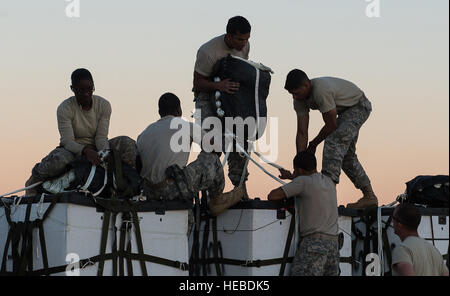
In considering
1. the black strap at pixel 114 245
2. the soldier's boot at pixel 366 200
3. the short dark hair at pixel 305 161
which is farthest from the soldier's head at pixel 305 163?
the black strap at pixel 114 245

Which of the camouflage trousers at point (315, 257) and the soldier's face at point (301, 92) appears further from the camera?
the soldier's face at point (301, 92)

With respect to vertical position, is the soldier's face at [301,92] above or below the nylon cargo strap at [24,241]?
above

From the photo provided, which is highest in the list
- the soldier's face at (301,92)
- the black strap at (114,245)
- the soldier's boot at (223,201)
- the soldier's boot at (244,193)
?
the soldier's face at (301,92)

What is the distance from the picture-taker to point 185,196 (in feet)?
32.8

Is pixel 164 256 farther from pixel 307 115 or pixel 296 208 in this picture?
pixel 307 115

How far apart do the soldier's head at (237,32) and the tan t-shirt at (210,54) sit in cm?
9

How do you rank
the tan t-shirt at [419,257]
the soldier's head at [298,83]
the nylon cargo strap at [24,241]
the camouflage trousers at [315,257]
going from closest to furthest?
the tan t-shirt at [419,257] < the nylon cargo strap at [24,241] < the camouflage trousers at [315,257] < the soldier's head at [298,83]

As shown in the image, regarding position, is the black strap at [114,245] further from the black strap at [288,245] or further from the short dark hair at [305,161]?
the short dark hair at [305,161]

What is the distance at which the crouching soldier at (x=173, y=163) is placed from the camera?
392 inches

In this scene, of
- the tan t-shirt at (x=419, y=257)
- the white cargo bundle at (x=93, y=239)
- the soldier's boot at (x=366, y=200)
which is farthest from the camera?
the soldier's boot at (x=366, y=200)

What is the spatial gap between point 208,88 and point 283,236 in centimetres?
189

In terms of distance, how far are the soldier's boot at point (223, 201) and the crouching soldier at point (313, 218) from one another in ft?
1.42

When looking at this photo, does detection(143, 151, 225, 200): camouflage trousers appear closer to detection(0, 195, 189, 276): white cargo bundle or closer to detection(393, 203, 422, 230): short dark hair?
detection(0, 195, 189, 276): white cargo bundle
